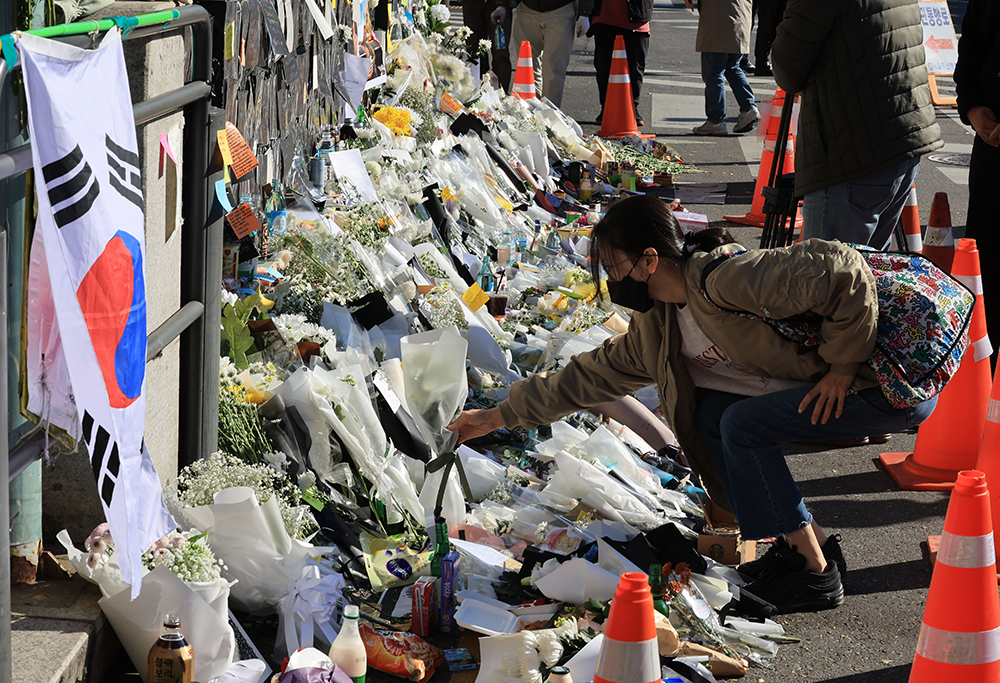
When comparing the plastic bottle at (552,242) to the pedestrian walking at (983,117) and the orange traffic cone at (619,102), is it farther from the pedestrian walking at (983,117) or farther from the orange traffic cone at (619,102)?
the orange traffic cone at (619,102)

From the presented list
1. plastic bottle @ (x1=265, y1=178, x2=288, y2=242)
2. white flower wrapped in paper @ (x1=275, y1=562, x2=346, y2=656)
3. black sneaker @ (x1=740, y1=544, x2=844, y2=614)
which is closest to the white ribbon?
white flower wrapped in paper @ (x1=275, y1=562, x2=346, y2=656)

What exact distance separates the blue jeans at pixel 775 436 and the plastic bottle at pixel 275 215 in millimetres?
2543

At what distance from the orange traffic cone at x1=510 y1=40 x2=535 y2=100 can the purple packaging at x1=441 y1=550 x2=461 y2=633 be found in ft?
24.4

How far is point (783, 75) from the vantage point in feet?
14.8

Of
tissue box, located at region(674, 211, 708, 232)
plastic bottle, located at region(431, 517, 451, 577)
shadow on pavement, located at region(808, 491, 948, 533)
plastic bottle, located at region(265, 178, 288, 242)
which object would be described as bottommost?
shadow on pavement, located at region(808, 491, 948, 533)

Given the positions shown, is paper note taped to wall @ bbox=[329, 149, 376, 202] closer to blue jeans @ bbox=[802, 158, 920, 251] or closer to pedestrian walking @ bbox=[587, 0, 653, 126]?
blue jeans @ bbox=[802, 158, 920, 251]

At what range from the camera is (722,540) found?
3.62m

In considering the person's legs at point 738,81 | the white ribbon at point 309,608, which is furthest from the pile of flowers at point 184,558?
the person's legs at point 738,81

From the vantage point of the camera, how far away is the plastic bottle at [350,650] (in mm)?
2736

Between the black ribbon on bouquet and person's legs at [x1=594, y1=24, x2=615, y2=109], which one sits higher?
person's legs at [x1=594, y1=24, x2=615, y2=109]

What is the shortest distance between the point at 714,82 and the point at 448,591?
27.4 feet

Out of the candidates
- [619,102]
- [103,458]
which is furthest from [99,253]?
[619,102]

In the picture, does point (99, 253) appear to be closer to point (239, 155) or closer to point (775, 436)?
point (239, 155)

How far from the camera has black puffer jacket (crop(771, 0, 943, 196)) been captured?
4.27m
